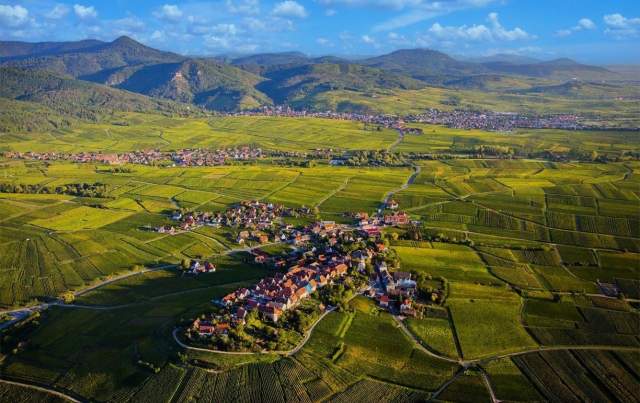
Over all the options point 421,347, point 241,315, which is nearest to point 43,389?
point 241,315

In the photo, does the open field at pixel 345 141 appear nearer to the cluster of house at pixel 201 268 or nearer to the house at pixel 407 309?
the cluster of house at pixel 201 268

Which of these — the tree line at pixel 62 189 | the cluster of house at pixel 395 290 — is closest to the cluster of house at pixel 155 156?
the tree line at pixel 62 189

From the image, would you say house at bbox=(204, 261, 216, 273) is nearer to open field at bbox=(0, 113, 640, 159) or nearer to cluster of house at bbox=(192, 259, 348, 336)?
cluster of house at bbox=(192, 259, 348, 336)

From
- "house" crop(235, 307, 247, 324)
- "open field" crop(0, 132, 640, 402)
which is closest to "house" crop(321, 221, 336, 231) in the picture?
"open field" crop(0, 132, 640, 402)

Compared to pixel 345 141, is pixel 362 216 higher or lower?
lower

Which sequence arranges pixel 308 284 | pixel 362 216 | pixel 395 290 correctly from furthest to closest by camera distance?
pixel 362 216
pixel 395 290
pixel 308 284

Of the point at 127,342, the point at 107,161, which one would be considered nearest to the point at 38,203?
the point at 107,161

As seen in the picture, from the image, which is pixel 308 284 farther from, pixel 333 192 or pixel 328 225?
pixel 333 192

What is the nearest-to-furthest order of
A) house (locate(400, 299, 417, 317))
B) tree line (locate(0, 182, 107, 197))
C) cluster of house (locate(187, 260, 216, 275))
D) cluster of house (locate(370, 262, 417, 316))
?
house (locate(400, 299, 417, 317)) < cluster of house (locate(370, 262, 417, 316)) < cluster of house (locate(187, 260, 216, 275)) < tree line (locate(0, 182, 107, 197))
